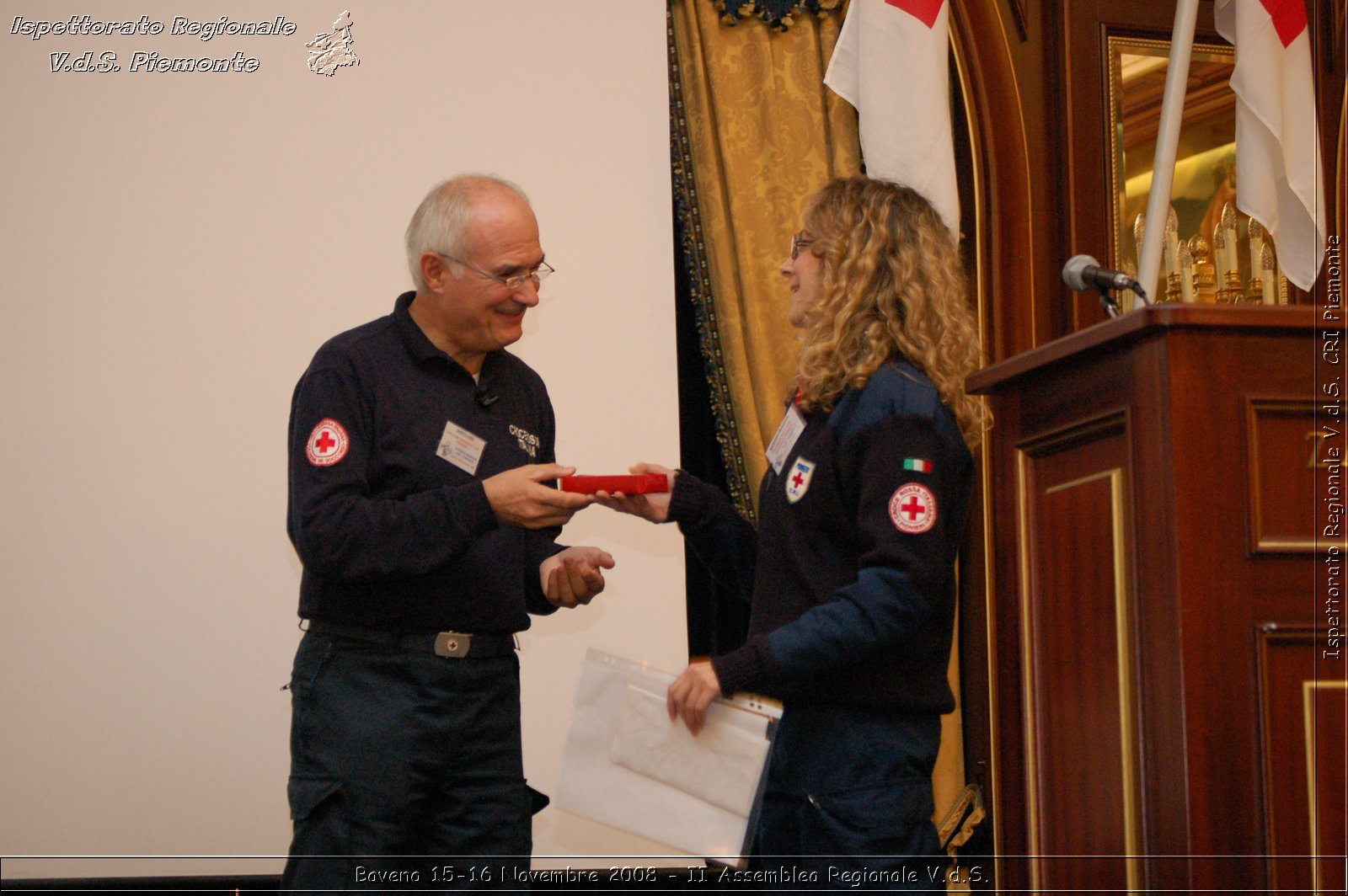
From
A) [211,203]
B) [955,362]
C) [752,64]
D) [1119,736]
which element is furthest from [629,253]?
[1119,736]

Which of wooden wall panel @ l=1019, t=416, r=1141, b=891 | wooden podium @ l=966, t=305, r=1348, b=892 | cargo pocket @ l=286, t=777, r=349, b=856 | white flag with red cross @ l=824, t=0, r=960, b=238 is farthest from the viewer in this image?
white flag with red cross @ l=824, t=0, r=960, b=238

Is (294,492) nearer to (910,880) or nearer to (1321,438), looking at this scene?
(910,880)

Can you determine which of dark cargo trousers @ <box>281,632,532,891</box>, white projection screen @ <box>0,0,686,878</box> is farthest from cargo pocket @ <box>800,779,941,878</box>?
white projection screen @ <box>0,0,686,878</box>

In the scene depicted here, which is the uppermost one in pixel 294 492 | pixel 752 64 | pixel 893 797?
pixel 752 64

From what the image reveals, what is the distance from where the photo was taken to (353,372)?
7.52 feet

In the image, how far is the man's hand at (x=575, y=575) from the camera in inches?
96.4

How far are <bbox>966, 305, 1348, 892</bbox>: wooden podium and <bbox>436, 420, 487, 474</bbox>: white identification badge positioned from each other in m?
1.19

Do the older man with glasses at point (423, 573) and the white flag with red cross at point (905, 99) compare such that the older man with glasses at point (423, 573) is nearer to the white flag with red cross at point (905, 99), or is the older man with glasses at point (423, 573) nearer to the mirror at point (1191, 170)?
the white flag with red cross at point (905, 99)

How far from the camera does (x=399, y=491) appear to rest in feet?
7.45

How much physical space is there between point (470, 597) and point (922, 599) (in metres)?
0.85

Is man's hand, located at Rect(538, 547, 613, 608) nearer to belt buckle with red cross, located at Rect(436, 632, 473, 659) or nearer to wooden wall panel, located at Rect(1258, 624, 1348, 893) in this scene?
belt buckle with red cross, located at Rect(436, 632, 473, 659)

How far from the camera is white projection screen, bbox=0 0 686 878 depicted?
3.36m

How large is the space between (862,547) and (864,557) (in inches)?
3.0

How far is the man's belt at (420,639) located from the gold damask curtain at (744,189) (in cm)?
173
